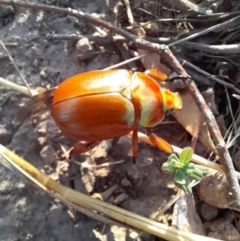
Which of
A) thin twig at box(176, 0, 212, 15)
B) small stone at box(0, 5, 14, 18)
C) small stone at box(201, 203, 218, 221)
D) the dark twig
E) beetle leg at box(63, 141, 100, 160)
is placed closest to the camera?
the dark twig

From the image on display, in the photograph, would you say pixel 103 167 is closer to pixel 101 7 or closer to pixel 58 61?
pixel 58 61

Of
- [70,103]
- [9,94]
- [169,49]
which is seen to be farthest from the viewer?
[9,94]

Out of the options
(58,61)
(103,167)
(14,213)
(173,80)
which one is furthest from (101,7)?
(14,213)

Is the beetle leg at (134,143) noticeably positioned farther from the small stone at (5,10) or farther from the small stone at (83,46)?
the small stone at (5,10)

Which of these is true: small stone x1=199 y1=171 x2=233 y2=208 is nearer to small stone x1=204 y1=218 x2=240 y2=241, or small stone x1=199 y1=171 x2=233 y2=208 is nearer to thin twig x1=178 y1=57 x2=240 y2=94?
small stone x1=204 y1=218 x2=240 y2=241

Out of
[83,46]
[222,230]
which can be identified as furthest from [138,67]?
[222,230]

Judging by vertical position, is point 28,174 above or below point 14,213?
above

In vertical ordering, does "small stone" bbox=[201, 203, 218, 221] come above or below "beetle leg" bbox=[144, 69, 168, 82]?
below

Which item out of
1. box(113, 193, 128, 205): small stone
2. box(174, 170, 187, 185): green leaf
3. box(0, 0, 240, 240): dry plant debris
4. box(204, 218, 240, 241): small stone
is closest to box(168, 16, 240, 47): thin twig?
box(0, 0, 240, 240): dry plant debris
